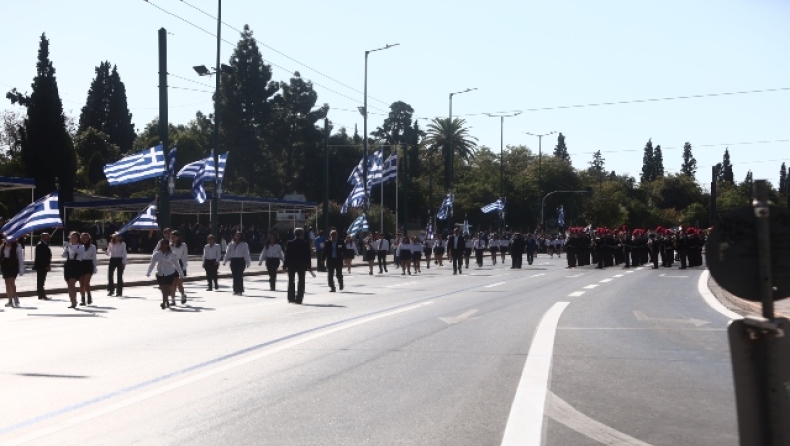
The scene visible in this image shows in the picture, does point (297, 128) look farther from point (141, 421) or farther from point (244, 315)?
point (141, 421)

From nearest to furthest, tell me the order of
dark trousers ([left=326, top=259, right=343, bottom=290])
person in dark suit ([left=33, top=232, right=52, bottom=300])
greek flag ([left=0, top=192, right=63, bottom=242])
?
1. person in dark suit ([left=33, top=232, right=52, bottom=300])
2. greek flag ([left=0, top=192, right=63, bottom=242])
3. dark trousers ([left=326, top=259, right=343, bottom=290])

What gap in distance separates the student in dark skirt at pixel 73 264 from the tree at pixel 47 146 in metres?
58.6

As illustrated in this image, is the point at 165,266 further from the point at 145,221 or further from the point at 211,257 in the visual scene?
the point at 145,221

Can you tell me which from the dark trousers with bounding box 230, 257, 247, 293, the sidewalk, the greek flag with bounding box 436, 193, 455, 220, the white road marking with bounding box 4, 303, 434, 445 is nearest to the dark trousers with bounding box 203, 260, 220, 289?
the dark trousers with bounding box 230, 257, 247, 293

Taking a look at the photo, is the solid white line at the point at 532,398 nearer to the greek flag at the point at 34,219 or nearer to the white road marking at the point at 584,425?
the white road marking at the point at 584,425

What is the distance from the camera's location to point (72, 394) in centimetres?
968

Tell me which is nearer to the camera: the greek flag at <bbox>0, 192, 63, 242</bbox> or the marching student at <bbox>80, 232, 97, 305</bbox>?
the marching student at <bbox>80, 232, 97, 305</bbox>

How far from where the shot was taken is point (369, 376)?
10.7m

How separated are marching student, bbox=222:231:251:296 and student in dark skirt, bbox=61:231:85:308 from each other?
17.8ft

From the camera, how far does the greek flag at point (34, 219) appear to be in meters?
26.9

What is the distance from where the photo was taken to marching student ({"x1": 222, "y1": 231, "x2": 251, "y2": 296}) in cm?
2750

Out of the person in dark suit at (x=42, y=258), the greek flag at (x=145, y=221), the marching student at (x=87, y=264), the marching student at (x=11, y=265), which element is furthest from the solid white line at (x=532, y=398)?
the greek flag at (x=145, y=221)

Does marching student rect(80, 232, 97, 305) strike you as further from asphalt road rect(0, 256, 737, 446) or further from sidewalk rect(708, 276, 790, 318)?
sidewalk rect(708, 276, 790, 318)

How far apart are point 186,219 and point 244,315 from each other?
54.0m
